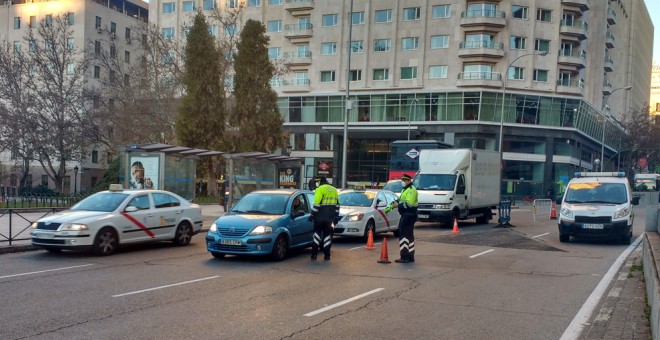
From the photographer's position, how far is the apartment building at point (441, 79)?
54.6m

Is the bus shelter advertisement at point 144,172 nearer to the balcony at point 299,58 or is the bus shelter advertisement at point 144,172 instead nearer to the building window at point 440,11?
the balcony at point 299,58

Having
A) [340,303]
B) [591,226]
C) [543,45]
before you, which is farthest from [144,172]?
[543,45]

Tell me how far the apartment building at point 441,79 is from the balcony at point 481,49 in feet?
0.33

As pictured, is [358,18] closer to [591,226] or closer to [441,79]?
[441,79]

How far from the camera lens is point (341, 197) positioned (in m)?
18.0

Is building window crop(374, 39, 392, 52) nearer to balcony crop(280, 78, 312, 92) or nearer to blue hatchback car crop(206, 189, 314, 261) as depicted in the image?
balcony crop(280, 78, 312, 92)

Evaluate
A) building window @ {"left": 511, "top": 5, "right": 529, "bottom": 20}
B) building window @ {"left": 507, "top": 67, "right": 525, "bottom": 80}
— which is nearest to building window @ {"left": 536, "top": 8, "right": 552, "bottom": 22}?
building window @ {"left": 511, "top": 5, "right": 529, "bottom": 20}

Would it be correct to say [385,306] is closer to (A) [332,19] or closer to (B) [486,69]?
(B) [486,69]

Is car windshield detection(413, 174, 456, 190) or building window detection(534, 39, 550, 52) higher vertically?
building window detection(534, 39, 550, 52)

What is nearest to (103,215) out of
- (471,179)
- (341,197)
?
(341,197)

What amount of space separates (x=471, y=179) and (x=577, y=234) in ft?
21.9

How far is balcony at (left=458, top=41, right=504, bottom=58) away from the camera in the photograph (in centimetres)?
5359

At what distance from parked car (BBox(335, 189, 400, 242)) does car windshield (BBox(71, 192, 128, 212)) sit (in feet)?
18.8

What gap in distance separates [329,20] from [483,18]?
15.2 metres
